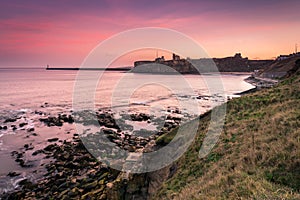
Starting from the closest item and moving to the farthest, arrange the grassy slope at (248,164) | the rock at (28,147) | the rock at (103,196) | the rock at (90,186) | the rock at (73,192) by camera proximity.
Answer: the grassy slope at (248,164)
the rock at (103,196)
the rock at (73,192)
the rock at (90,186)
the rock at (28,147)

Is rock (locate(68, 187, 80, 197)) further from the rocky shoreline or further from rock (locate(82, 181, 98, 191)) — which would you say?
rock (locate(82, 181, 98, 191))

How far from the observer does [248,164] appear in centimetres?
802

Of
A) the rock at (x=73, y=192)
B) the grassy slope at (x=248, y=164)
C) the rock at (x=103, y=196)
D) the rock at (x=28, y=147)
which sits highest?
the grassy slope at (x=248, y=164)

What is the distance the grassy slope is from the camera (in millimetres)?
6281

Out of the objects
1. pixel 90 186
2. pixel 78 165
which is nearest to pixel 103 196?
pixel 90 186

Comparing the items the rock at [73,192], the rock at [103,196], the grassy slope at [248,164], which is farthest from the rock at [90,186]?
the grassy slope at [248,164]

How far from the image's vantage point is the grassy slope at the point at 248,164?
6281mm

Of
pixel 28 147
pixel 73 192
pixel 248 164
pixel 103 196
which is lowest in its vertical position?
pixel 28 147

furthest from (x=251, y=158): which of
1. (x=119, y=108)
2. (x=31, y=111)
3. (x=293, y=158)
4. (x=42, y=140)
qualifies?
(x=31, y=111)

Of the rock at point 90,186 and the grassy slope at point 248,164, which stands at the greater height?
the grassy slope at point 248,164

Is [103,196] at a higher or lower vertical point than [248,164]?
lower

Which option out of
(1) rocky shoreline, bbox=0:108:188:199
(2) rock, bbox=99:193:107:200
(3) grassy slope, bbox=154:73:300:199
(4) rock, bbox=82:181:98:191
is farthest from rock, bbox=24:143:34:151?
(3) grassy slope, bbox=154:73:300:199

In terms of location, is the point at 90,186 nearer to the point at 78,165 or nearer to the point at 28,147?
the point at 78,165

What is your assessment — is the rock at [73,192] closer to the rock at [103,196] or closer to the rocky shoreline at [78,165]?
the rocky shoreline at [78,165]
